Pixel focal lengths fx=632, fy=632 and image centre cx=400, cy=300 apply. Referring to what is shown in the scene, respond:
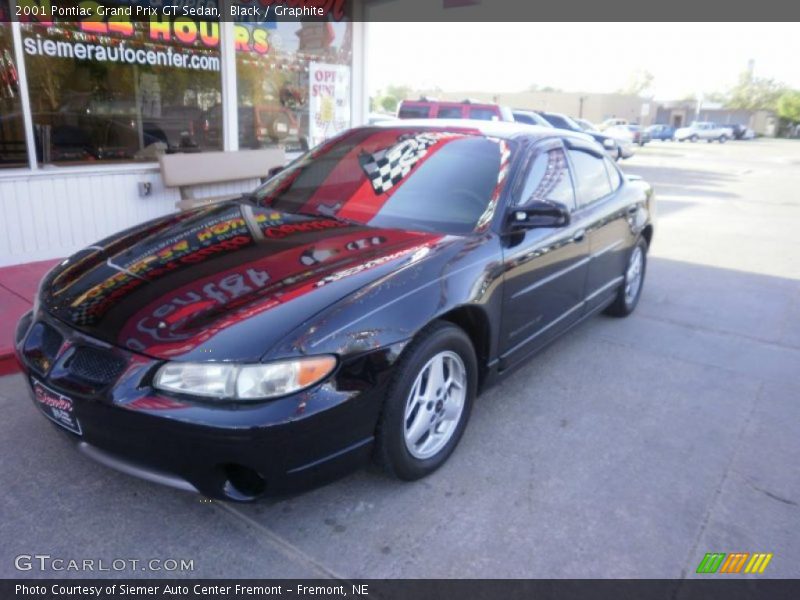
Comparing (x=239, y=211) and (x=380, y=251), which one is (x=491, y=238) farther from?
(x=239, y=211)

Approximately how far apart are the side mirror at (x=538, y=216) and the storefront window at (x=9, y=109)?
15.3ft

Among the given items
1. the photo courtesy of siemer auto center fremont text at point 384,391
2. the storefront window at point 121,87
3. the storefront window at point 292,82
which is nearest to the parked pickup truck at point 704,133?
the storefront window at point 292,82

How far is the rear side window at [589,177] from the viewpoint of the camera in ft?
13.9

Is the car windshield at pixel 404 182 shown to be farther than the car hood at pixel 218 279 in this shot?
Yes

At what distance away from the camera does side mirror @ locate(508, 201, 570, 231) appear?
3.25 metres

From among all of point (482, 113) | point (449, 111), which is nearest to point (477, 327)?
point (482, 113)

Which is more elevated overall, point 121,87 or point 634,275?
point 121,87

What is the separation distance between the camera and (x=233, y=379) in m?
2.25

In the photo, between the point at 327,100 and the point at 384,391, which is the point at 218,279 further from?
the point at 327,100

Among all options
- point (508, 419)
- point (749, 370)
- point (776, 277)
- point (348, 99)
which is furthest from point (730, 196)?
point (508, 419)

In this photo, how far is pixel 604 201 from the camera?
4.58 meters

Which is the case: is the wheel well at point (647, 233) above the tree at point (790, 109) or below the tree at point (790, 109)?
below
